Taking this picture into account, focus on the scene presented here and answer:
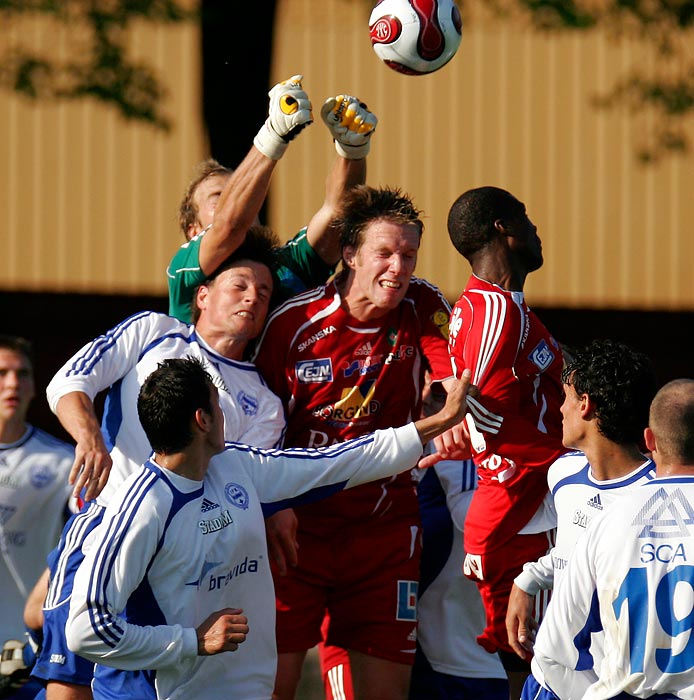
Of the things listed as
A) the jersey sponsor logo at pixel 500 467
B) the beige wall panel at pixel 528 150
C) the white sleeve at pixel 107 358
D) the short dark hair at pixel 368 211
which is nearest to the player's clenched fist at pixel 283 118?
the short dark hair at pixel 368 211

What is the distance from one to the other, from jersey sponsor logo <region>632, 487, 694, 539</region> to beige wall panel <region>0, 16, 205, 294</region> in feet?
36.0

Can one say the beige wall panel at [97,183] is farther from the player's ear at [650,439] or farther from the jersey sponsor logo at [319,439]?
the player's ear at [650,439]

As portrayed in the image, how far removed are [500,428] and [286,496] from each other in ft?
2.96

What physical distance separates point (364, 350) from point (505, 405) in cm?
75

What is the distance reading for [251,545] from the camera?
4508 mm

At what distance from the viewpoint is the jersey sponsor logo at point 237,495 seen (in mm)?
4504

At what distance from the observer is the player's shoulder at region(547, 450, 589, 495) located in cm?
448

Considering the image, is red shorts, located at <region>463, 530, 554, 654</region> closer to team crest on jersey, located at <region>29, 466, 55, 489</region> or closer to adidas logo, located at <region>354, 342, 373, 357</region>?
adidas logo, located at <region>354, 342, 373, 357</region>

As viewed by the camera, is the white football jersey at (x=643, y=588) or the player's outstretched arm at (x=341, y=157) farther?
the player's outstretched arm at (x=341, y=157)

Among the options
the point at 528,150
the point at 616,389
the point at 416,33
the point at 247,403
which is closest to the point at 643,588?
the point at 616,389

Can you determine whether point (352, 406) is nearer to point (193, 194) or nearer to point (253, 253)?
point (253, 253)

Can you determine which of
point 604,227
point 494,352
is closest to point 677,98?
point 604,227

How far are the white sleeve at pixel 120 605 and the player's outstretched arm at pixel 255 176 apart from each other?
155 cm

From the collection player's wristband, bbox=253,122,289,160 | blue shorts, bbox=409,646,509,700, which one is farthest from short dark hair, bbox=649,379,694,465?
blue shorts, bbox=409,646,509,700
